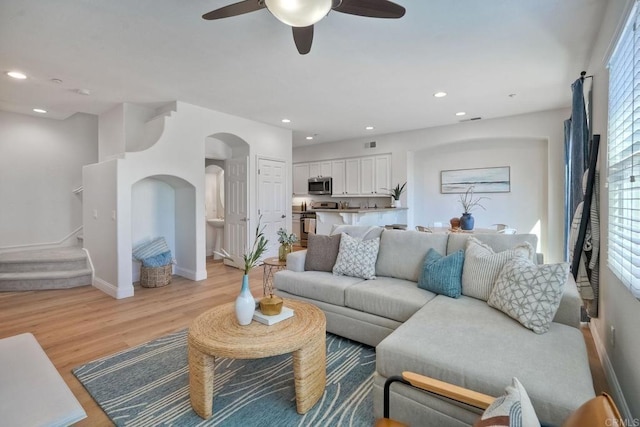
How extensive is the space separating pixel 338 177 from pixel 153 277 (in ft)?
15.2

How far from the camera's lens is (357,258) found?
2988 mm

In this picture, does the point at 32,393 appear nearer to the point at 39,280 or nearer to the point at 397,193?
the point at 39,280

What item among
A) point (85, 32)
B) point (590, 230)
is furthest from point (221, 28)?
point (590, 230)

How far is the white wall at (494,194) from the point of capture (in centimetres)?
543

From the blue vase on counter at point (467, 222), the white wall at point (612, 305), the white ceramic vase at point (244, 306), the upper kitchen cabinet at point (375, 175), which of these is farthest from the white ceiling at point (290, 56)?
the upper kitchen cabinet at point (375, 175)

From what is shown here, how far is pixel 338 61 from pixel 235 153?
122 inches

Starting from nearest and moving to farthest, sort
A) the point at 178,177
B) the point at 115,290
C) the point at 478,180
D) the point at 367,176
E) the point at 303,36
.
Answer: the point at 303,36
the point at 115,290
the point at 178,177
the point at 478,180
the point at 367,176

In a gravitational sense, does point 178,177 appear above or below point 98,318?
above

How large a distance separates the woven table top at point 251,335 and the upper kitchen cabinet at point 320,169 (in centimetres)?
591

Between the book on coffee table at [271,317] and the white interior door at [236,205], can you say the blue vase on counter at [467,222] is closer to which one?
the book on coffee table at [271,317]

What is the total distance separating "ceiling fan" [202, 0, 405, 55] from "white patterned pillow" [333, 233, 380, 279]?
188 centimetres

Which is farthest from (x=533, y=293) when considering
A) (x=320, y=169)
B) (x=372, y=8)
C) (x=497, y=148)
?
(x=320, y=169)

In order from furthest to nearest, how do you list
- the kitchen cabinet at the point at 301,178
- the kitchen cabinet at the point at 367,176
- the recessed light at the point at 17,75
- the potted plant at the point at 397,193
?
the kitchen cabinet at the point at 301,178, the kitchen cabinet at the point at 367,176, the potted plant at the point at 397,193, the recessed light at the point at 17,75

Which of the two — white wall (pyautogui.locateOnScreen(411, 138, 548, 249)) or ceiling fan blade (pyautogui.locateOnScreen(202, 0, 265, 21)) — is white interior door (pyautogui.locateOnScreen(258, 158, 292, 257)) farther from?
ceiling fan blade (pyautogui.locateOnScreen(202, 0, 265, 21))
